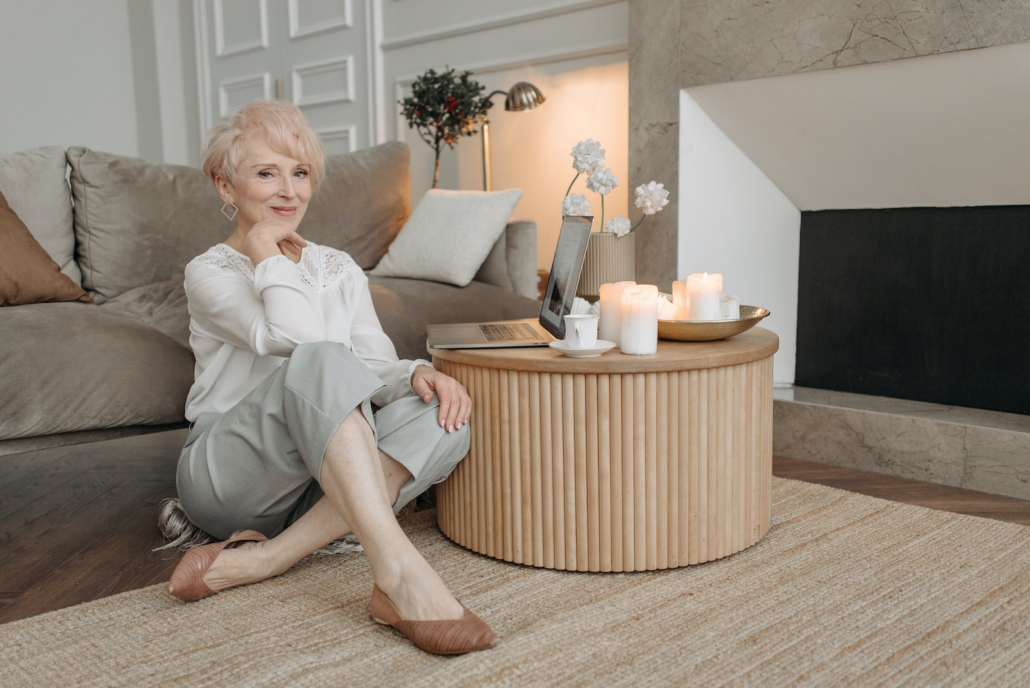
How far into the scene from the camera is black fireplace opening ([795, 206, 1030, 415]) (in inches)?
91.9

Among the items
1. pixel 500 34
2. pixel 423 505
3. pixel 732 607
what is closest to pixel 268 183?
pixel 423 505

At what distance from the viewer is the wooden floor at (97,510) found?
1.61 metres

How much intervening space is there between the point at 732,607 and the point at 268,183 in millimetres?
1179

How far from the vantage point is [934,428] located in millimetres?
2238

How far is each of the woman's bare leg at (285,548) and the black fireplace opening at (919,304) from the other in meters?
1.75

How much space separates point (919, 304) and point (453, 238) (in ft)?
4.57

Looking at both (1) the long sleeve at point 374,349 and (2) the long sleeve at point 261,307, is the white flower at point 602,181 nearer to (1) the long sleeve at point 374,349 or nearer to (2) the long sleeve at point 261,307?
(1) the long sleeve at point 374,349

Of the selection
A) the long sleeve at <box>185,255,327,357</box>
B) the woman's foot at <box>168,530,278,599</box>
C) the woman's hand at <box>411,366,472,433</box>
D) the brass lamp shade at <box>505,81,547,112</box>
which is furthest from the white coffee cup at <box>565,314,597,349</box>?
the brass lamp shade at <box>505,81,547,112</box>

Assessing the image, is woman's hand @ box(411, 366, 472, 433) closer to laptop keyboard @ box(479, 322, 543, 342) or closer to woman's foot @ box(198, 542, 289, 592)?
laptop keyboard @ box(479, 322, 543, 342)

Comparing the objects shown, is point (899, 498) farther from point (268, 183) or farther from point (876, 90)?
point (268, 183)

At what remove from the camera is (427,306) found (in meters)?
2.37

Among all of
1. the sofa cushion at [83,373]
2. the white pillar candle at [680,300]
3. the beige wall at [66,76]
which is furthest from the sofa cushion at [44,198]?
the beige wall at [66,76]

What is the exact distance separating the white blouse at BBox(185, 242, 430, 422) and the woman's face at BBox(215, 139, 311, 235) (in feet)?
0.28

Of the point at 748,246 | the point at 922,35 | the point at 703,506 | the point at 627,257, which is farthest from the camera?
the point at 748,246
